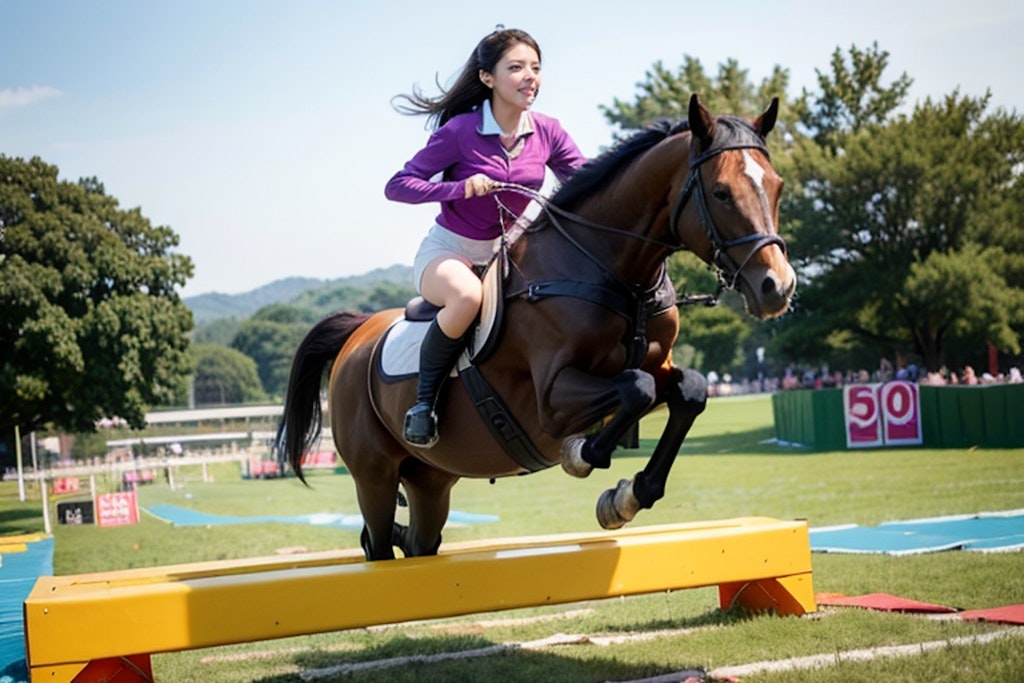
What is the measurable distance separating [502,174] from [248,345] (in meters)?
86.3

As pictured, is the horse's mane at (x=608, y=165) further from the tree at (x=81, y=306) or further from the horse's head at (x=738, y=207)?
the tree at (x=81, y=306)

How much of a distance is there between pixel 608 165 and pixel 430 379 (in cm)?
127

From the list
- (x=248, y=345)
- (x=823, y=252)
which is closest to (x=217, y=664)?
(x=823, y=252)

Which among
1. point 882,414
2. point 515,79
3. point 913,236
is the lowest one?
point 882,414

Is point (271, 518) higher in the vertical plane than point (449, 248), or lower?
lower

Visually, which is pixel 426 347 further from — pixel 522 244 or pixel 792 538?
pixel 792 538

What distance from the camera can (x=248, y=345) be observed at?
8762cm

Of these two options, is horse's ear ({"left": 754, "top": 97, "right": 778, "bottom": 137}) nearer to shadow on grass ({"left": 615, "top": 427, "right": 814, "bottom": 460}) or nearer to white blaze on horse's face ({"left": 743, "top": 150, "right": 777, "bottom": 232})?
white blaze on horse's face ({"left": 743, "top": 150, "right": 777, "bottom": 232})

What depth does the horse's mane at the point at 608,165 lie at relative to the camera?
4.14 metres

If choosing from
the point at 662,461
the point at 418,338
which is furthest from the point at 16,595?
the point at 662,461

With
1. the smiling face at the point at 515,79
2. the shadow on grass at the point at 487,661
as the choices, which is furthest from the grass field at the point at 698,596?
the smiling face at the point at 515,79

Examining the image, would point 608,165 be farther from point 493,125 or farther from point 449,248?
point 449,248

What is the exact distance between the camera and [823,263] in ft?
75.6

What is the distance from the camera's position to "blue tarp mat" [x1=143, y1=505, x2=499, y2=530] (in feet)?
51.9
